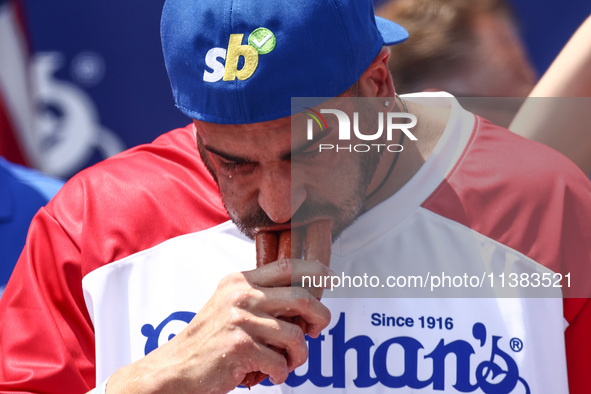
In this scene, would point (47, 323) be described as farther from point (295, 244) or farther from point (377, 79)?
point (377, 79)

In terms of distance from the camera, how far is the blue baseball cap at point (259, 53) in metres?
1.83

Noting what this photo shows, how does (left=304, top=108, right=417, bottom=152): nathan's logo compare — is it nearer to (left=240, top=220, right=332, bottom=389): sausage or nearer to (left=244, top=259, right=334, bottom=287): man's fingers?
(left=240, top=220, right=332, bottom=389): sausage

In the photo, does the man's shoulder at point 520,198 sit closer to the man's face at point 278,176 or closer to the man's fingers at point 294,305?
the man's face at point 278,176

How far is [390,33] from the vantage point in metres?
2.18

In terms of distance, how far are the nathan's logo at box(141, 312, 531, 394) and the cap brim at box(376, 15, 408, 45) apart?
2.25ft

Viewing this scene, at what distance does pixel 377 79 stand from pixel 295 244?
456mm

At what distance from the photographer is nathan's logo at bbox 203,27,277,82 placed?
1.82m

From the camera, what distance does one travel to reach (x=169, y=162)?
7.70 ft

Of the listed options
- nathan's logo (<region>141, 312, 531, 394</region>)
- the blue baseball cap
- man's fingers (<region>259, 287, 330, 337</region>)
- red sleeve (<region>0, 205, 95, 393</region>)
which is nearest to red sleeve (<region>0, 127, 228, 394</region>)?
red sleeve (<region>0, 205, 95, 393</region>)

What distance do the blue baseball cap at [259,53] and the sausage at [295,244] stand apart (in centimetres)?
27

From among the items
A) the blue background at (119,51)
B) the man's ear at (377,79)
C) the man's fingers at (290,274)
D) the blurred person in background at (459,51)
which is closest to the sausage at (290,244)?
the man's fingers at (290,274)

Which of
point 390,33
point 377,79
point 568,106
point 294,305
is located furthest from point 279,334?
point 568,106

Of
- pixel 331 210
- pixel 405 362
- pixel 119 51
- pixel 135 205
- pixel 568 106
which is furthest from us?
pixel 119 51

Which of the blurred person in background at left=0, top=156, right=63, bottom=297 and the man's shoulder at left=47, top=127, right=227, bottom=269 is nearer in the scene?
the man's shoulder at left=47, top=127, right=227, bottom=269
